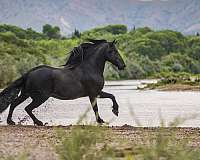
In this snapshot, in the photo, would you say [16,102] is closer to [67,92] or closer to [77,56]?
[67,92]

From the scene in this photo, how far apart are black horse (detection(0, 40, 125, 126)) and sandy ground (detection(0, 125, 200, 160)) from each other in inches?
48.4

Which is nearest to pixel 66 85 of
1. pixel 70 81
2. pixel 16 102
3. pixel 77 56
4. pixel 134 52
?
pixel 70 81

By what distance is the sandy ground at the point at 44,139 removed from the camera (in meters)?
9.32

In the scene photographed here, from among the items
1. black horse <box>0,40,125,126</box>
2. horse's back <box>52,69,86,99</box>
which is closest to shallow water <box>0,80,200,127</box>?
black horse <box>0,40,125,126</box>

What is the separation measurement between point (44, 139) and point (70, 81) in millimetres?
3798

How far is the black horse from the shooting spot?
14.8 metres

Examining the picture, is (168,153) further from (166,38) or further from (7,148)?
(166,38)

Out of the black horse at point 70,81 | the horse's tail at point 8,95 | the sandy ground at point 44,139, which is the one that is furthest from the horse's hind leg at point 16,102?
the sandy ground at point 44,139

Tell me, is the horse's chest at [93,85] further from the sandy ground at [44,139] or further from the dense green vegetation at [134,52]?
the dense green vegetation at [134,52]

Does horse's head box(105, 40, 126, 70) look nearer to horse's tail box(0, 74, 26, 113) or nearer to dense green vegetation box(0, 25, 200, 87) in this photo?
horse's tail box(0, 74, 26, 113)

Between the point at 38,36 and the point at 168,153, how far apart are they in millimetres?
193171

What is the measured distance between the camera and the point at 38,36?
7815 inches

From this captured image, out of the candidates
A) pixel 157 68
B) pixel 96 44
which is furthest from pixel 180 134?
pixel 157 68

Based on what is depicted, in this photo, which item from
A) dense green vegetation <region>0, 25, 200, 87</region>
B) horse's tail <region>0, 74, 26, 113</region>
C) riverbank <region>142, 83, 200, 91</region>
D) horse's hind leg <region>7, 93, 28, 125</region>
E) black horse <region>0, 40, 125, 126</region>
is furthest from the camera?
dense green vegetation <region>0, 25, 200, 87</region>
